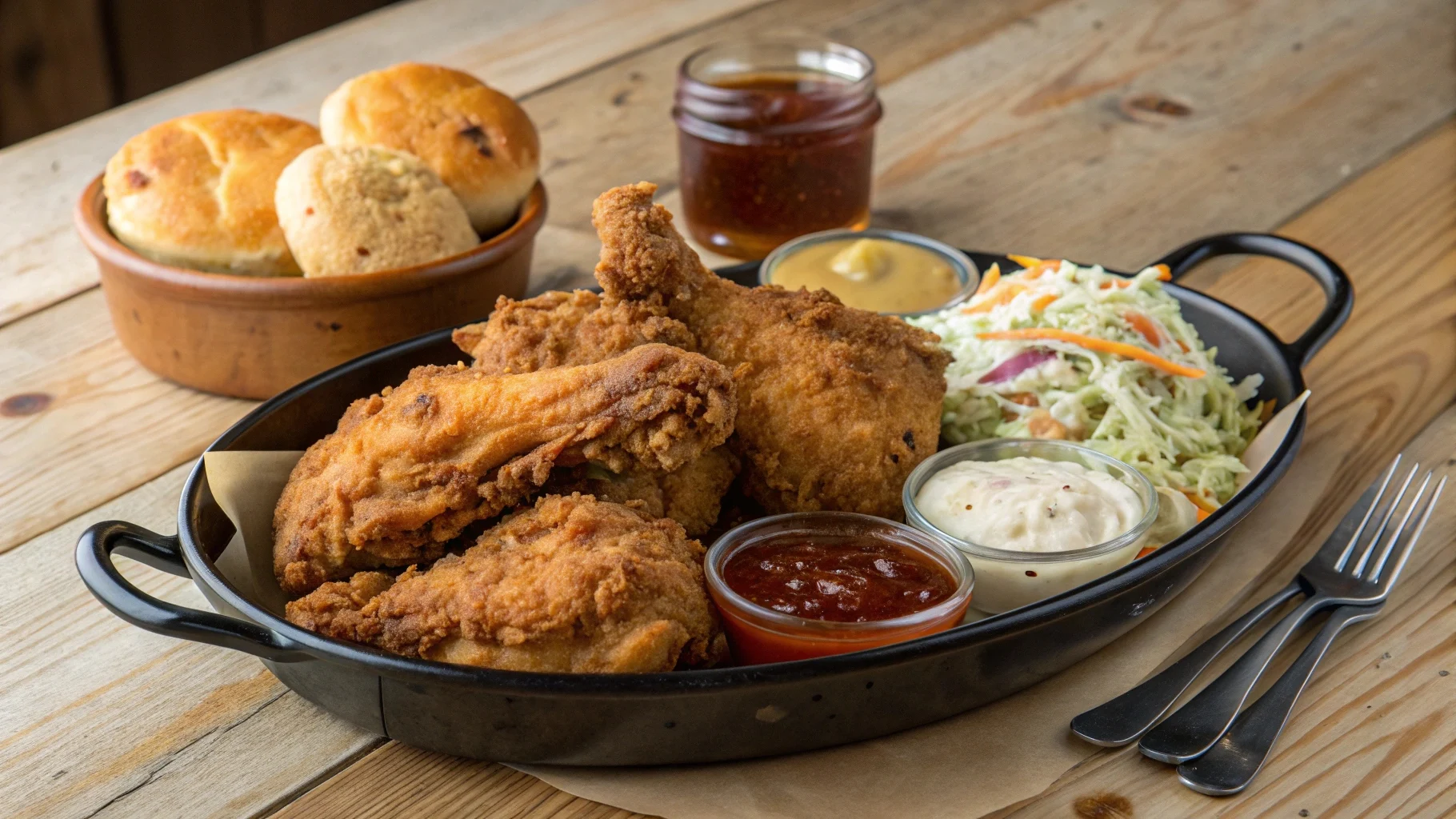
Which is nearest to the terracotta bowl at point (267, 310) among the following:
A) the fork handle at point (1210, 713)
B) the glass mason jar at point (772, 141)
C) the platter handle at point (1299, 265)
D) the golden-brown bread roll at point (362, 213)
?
the golden-brown bread roll at point (362, 213)

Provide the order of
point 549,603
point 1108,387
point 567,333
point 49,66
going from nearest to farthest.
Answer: point 549,603 → point 567,333 → point 1108,387 → point 49,66

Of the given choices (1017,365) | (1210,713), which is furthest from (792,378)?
(1210,713)

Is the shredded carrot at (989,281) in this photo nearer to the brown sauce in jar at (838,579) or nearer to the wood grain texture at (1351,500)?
the wood grain texture at (1351,500)

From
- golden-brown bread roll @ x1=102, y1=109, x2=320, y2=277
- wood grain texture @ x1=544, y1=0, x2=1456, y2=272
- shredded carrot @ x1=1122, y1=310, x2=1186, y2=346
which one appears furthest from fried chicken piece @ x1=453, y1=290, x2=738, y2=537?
wood grain texture @ x1=544, y1=0, x2=1456, y2=272

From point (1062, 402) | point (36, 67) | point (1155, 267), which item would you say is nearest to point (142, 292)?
point (1062, 402)

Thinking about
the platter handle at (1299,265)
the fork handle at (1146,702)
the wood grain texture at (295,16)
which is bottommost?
the wood grain texture at (295,16)

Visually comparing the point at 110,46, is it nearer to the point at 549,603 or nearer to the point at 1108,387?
the point at 1108,387
